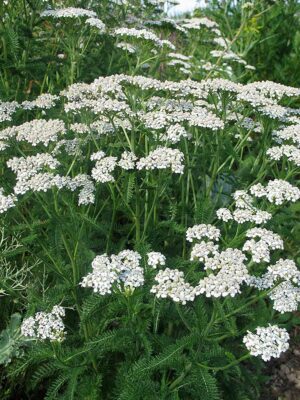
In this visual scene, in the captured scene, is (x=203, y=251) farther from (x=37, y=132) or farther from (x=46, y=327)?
(x=37, y=132)

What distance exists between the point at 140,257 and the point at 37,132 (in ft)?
3.48

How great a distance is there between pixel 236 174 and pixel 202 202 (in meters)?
0.72

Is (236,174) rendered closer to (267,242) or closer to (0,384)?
(267,242)

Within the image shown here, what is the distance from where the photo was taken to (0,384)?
9.52 ft

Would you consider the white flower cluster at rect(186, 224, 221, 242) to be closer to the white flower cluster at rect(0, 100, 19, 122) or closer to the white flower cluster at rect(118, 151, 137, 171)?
the white flower cluster at rect(118, 151, 137, 171)

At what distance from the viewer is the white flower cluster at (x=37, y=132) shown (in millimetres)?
2840


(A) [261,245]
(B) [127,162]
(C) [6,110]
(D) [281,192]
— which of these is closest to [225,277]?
(A) [261,245]

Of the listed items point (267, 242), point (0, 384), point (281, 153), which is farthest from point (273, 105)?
point (0, 384)

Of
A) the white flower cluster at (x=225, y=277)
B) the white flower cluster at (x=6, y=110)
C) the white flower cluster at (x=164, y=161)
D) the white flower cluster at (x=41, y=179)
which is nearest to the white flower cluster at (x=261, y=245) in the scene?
the white flower cluster at (x=225, y=277)

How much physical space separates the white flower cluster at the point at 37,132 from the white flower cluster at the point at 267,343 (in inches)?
58.8

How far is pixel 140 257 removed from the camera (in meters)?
2.25

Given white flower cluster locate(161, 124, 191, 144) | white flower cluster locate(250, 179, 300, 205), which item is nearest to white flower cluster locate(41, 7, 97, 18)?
white flower cluster locate(161, 124, 191, 144)

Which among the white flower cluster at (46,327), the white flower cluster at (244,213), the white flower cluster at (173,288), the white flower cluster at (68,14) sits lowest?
the white flower cluster at (46,327)

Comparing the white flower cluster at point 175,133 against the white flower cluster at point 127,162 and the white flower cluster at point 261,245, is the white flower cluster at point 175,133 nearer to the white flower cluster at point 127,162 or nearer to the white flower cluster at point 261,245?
the white flower cluster at point 127,162
